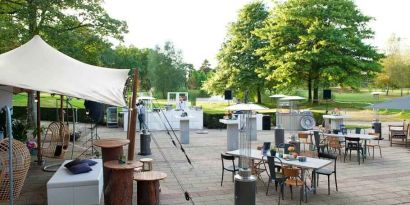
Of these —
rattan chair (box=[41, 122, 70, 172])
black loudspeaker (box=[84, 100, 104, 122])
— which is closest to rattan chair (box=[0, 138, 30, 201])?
rattan chair (box=[41, 122, 70, 172])

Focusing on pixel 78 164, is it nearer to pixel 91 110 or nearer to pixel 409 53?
pixel 91 110

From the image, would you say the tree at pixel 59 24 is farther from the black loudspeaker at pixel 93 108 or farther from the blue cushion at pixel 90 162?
the blue cushion at pixel 90 162

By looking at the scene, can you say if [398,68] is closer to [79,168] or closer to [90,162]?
[90,162]

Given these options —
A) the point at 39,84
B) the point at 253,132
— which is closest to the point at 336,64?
the point at 253,132

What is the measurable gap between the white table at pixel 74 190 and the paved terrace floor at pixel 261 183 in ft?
3.43

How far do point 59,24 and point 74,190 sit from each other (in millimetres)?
13077

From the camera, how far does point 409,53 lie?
138 ft

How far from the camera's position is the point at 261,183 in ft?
28.1

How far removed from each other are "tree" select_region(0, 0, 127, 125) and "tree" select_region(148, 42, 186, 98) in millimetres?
32230

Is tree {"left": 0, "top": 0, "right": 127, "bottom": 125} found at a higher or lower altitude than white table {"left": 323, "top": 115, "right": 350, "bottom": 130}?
higher

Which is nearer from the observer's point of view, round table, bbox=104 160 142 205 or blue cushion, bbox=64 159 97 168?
round table, bbox=104 160 142 205

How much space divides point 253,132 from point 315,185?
328 inches

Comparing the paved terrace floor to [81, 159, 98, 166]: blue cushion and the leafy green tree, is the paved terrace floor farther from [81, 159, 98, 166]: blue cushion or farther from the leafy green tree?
the leafy green tree

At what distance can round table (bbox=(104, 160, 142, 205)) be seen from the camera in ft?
20.2
